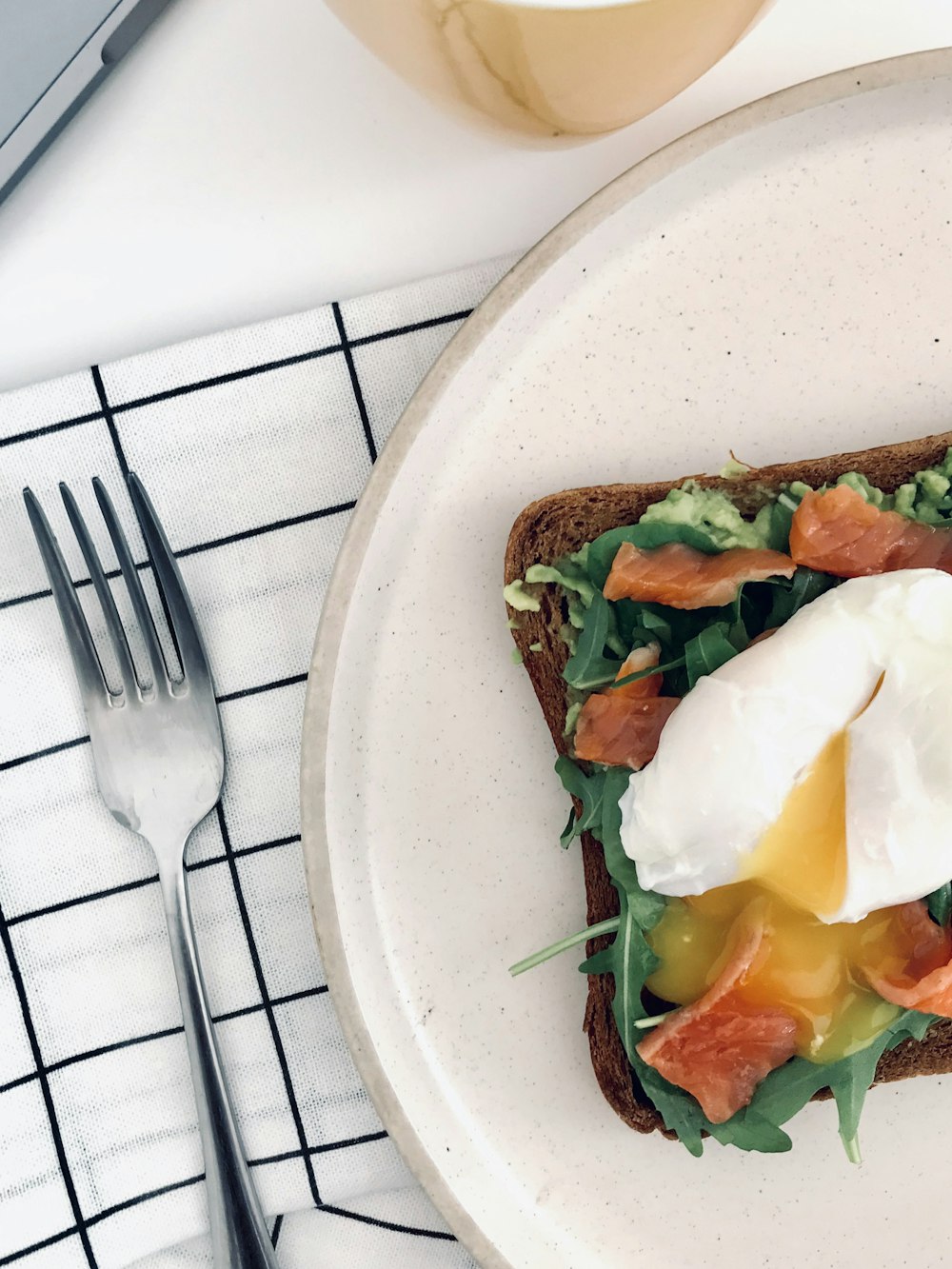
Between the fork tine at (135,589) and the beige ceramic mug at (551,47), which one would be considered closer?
the beige ceramic mug at (551,47)

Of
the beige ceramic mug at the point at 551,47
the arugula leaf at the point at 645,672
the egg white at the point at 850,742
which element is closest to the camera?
the beige ceramic mug at the point at 551,47

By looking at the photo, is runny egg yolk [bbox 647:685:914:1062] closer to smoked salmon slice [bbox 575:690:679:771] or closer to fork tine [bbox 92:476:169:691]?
smoked salmon slice [bbox 575:690:679:771]

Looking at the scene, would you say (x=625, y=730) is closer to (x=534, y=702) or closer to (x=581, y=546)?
(x=534, y=702)

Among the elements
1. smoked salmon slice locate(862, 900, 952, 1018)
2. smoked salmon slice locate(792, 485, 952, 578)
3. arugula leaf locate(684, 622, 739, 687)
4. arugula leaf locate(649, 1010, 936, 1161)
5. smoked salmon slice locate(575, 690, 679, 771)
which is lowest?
arugula leaf locate(649, 1010, 936, 1161)

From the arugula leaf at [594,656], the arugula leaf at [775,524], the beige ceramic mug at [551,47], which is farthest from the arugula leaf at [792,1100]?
the beige ceramic mug at [551,47]

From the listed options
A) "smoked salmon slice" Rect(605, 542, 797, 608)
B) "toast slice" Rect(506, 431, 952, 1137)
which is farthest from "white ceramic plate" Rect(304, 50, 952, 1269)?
"smoked salmon slice" Rect(605, 542, 797, 608)

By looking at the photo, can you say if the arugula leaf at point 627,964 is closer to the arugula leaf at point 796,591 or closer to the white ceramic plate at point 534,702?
the white ceramic plate at point 534,702

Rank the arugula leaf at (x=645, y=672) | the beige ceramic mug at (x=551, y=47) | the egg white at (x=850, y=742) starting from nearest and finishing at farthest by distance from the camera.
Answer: the beige ceramic mug at (x=551, y=47), the egg white at (x=850, y=742), the arugula leaf at (x=645, y=672)
